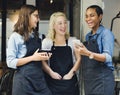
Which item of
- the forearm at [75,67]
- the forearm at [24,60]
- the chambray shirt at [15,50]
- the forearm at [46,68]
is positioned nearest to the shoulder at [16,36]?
the chambray shirt at [15,50]

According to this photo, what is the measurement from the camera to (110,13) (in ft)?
18.9

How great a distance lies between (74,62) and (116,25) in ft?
9.25

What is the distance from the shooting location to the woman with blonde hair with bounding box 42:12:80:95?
309 cm

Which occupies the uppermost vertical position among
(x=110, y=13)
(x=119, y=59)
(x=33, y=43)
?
(x=110, y=13)

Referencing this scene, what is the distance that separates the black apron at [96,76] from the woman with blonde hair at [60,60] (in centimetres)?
14

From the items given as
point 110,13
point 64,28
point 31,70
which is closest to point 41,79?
point 31,70

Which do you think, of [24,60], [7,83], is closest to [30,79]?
[24,60]

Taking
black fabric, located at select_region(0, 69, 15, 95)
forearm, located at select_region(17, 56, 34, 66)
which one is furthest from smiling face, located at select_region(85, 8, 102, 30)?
black fabric, located at select_region(0, 69, 15, 95)

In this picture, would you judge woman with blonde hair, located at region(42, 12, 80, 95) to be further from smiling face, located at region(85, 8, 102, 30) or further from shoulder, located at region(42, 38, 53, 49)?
smiling face, located at region(85, 8, 102, 30)

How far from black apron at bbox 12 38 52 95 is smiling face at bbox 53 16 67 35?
0.31m

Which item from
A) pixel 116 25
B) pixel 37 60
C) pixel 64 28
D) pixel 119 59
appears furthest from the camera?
pixel 116 25

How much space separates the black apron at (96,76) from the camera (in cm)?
296

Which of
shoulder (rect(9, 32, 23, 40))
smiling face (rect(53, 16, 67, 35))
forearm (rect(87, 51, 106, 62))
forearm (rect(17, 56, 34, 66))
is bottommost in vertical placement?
forearm (rect(17, 56, 34, 66))

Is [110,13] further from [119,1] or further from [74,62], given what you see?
[74,62]
